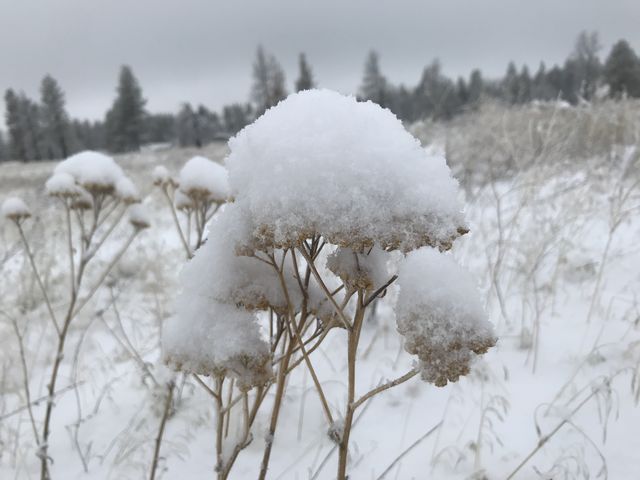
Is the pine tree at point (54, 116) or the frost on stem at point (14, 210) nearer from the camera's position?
the frost on stem at point (14, 210)

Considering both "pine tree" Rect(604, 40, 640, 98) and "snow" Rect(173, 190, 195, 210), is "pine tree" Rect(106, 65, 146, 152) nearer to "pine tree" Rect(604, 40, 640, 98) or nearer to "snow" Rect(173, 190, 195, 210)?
"pine tree" Rect(604, 40, 640, 98)

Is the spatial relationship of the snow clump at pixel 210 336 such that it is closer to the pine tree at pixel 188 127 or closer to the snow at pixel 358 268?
the snow at pixel 358 268

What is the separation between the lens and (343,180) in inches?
24.0

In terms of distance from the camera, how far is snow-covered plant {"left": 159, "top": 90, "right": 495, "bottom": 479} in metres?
0.60

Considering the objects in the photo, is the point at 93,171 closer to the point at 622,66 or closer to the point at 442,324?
the point at 442,324

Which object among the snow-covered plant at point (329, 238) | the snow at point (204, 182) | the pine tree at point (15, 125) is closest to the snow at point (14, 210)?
the snow at point (204, 182)

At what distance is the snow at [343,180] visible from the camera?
59 cm

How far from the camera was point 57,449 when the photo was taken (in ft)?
6.93

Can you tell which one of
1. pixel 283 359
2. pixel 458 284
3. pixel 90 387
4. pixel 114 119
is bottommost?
pixel 90 387

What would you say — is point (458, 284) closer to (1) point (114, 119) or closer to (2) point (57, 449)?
(2) point (57, 449)

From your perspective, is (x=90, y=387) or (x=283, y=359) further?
(x=90, y=387)

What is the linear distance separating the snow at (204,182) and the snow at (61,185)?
0.53 metres

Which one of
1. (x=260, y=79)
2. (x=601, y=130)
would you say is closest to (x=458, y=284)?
(x=601, y=130)

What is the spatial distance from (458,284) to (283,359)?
34cm
